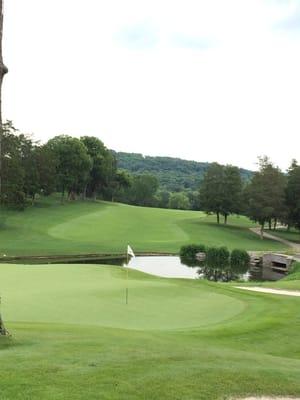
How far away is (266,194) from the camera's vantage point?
6444cm

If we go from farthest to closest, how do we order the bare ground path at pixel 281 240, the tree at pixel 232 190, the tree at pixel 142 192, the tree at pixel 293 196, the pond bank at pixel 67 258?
the tree at pixel 142 192 → the tree at pixel 232 190 → the tree at pixel 293 196 → the bare ground path at pixel 281 240 → the pond bank at pixel 67 258

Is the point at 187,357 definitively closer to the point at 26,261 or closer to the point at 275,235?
the point at 26,261

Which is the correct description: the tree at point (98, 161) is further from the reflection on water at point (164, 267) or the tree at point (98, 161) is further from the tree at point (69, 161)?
the reflection on water at point (164, 267)

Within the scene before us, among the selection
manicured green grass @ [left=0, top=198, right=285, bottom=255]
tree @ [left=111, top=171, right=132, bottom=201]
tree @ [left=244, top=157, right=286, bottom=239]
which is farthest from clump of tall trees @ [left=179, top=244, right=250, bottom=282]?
tree @ [left=111, top=171, right=132, bottom=201]

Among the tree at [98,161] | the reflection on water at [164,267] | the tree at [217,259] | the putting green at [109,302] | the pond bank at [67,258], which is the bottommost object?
the pond bank at [67,258]

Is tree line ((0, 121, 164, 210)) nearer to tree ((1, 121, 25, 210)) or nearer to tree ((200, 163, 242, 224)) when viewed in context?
tree ((1, 121, 25, 210))

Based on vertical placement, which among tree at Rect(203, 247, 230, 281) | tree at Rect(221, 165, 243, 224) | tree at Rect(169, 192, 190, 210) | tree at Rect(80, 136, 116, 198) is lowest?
tree at Rect(203, 247, 230, 281)

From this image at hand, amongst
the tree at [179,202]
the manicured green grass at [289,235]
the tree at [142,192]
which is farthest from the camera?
the tree at [179,202]

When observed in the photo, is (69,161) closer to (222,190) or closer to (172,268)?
(222,190)

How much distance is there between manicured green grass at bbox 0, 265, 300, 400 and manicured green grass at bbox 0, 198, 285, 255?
28.5 meters

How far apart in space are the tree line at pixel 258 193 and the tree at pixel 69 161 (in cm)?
2227

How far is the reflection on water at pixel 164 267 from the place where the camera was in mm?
38406

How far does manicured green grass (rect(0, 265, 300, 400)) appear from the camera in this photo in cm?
659

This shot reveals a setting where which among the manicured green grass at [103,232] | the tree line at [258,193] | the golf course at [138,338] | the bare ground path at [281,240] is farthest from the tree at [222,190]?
the golf course at [138,338]
